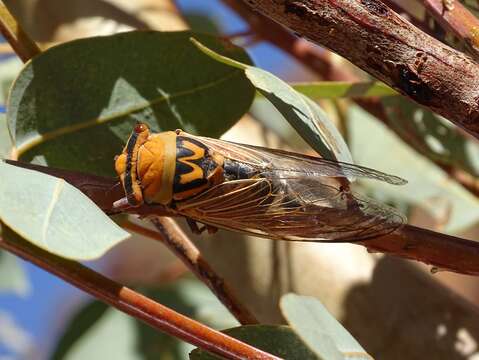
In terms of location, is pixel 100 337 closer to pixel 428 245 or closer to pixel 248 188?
pixel 248 188

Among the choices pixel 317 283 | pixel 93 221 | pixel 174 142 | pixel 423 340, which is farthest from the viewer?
pixel 317 283

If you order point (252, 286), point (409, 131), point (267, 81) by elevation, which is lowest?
point (252, 286)

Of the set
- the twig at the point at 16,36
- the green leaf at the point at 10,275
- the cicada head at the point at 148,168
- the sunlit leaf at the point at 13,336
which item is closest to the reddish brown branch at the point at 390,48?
the cicada head at the point at 148,168

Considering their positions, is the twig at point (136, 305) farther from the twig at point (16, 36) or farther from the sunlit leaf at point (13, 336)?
the sunlit leaf at point (13, 336)

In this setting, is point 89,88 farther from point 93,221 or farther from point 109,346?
point 109,346

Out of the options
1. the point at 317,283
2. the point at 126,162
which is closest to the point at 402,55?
the point at 126,162
